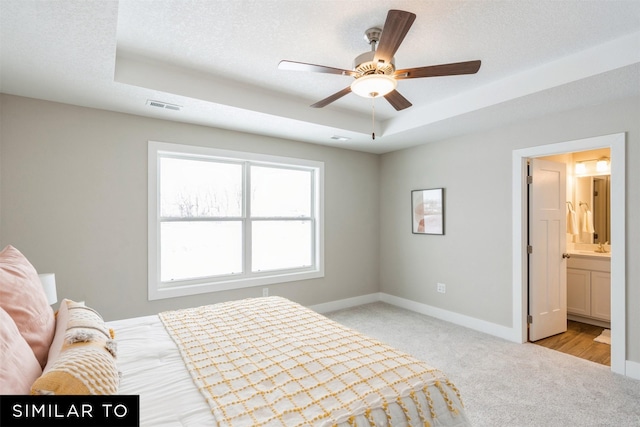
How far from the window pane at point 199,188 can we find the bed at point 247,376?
6.42 feet

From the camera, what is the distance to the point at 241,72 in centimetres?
283

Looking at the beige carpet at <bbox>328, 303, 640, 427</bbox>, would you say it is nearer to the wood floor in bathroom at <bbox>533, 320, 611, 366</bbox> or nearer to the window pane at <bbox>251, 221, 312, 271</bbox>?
the wood floor in bathroom at <bbox>533, 320, 611, 366</bbox>

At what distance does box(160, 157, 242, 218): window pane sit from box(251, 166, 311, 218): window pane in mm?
243

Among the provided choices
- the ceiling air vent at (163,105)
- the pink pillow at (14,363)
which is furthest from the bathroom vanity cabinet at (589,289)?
the pink pillow at (14,363)

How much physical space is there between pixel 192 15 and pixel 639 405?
161 inches

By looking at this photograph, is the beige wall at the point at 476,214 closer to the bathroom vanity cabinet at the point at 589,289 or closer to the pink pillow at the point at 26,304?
the bathroom vanity cabinet at the point at 589,289

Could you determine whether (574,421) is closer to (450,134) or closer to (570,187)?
(450,134)

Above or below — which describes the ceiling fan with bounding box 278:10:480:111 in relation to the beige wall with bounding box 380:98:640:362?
above

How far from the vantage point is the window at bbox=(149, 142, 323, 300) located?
356 centimetres

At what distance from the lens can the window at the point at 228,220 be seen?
11.7ft

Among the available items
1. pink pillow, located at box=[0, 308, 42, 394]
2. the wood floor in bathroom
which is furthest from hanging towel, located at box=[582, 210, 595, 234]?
pink pillow, located at box=[0, 308, 42, 394]

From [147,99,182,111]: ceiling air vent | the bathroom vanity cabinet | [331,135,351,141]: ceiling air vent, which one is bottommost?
the bathroom vanity cabinet

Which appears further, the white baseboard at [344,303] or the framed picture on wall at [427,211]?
the white baseboard at [344,303]

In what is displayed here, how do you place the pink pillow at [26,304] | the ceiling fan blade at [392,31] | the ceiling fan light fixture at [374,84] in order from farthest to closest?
the ceiling fan light fixture at [374,84] → the ceiling fan blade at [392,31] → the pink pillow at [26,304]
